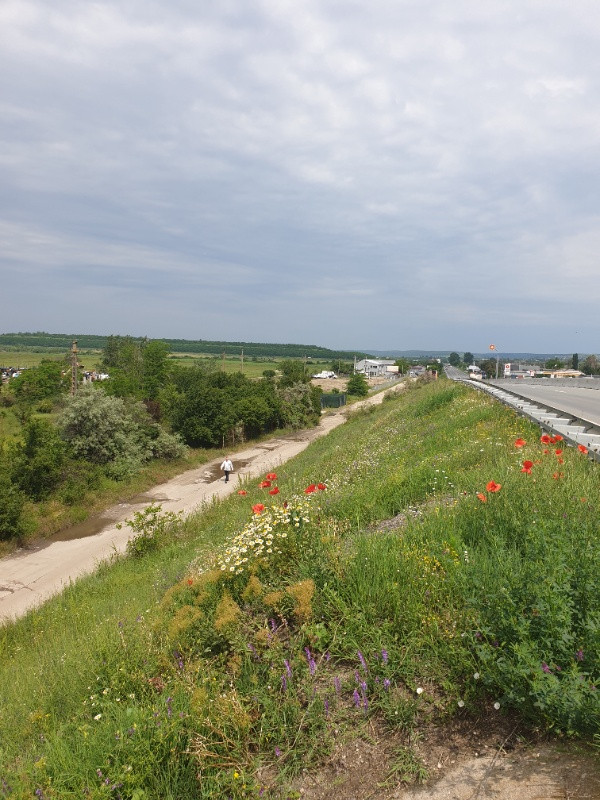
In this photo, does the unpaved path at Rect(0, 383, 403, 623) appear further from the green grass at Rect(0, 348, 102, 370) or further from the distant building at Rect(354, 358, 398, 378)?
the distant building at Rect(354, 358, 398, 378)

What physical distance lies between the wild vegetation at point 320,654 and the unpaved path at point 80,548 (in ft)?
26.2

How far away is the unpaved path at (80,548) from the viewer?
41.2 feet

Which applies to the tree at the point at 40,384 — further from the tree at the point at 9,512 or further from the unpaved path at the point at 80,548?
the tree at the point at 9,512

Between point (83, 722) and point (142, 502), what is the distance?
19.9 metres

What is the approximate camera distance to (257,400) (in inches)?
1549

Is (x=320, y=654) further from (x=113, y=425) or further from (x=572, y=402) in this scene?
(x=113, y=425)

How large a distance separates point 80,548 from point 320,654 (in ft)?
50.1

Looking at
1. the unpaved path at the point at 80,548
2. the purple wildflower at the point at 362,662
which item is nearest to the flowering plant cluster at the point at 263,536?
the purple wildflower at the point at 362,662

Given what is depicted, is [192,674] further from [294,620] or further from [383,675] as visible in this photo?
[383,675]

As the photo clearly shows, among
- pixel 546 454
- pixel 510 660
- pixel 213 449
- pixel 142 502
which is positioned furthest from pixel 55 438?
pixel 510 660

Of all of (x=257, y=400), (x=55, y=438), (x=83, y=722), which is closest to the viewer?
(x=83, y=722)

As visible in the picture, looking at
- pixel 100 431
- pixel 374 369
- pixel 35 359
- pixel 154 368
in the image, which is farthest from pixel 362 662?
pixel 374 369

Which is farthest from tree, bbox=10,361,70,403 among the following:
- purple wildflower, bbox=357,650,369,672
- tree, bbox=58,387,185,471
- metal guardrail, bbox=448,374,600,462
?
purple wildflower, bbox=357,650,369,672

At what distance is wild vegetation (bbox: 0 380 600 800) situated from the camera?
8.67 ft
